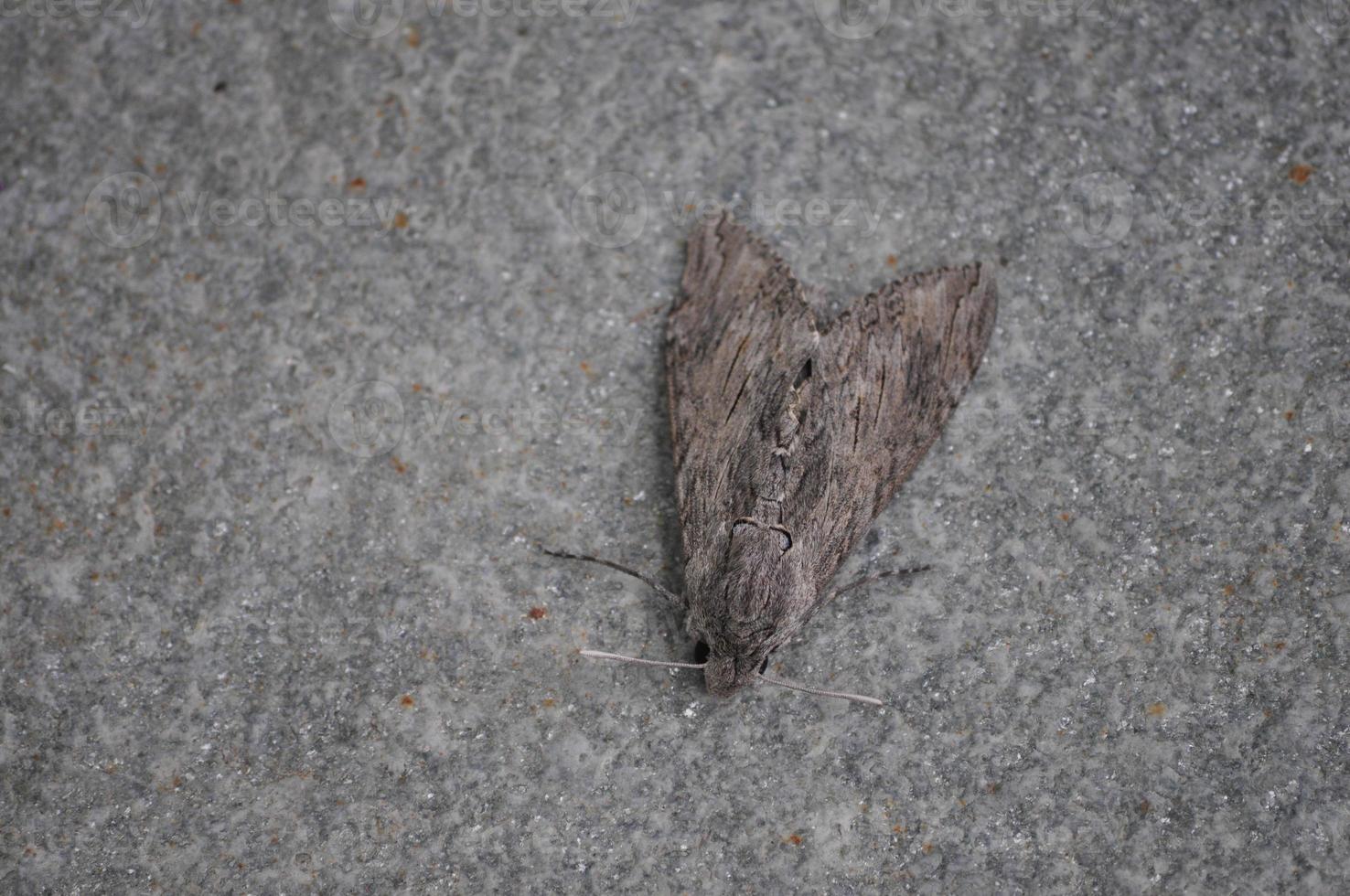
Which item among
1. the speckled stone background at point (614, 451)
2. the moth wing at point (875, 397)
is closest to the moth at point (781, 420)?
the moth wing at point (875, 397)

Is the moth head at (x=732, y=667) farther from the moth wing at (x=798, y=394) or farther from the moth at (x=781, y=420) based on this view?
the moth wing at (x=798, y=394)

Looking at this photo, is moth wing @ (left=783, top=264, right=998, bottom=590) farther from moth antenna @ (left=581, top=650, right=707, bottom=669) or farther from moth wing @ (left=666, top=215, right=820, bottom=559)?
moth antenna @ (left=581, top=650, right=707, bottom=669)

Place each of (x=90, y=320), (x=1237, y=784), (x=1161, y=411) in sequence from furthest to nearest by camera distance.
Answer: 1. (x=90, y=320)
2. (x=1161, y=411)
3. (x=1237, y=784)

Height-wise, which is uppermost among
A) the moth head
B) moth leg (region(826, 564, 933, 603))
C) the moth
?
the moth

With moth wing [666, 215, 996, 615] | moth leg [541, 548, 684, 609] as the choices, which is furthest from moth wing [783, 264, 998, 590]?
moth leg [541, 548, 684, 609]

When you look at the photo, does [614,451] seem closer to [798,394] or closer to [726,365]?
[726,365]

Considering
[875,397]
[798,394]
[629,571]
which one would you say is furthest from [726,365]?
[629,571]

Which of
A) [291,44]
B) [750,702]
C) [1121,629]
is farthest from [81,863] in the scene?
[1121,629]

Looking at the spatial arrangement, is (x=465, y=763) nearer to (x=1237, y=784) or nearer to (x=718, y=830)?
(x=718, y=830)
